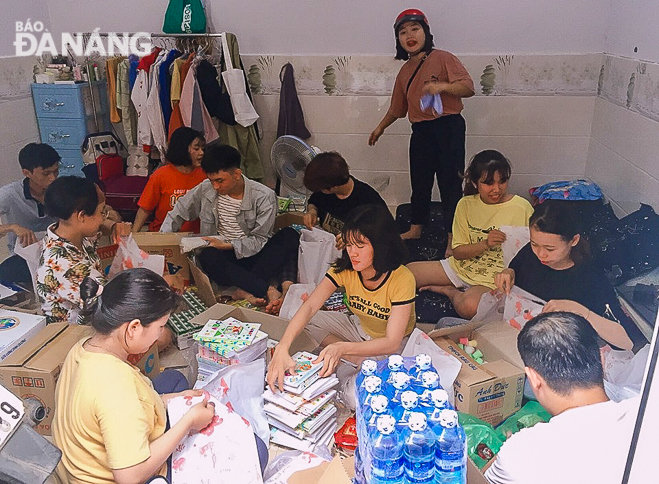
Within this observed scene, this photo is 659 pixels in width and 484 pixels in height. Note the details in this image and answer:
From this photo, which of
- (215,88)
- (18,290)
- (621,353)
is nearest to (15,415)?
(621,353)

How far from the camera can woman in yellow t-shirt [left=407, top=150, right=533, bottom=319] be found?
105 inches

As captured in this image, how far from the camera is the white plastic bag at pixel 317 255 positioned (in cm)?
298

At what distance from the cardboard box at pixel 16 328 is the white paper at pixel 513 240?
201 cm

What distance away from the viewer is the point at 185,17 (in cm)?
411

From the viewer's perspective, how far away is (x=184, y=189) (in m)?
3.37

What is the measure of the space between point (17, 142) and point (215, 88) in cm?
150

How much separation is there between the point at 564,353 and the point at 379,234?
93cm

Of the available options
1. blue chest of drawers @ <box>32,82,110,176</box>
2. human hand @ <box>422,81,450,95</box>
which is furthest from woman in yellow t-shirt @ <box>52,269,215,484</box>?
blue chest of drawers @ <box>32,82,110,176</box>

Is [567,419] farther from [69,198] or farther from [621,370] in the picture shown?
[69,198]

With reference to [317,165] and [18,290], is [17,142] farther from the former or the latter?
[317,165]

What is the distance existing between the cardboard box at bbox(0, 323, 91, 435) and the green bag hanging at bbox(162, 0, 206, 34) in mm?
2762

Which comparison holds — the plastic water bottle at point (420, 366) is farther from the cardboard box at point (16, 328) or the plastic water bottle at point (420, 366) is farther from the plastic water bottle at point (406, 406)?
the cardboard box at point (16, 328)

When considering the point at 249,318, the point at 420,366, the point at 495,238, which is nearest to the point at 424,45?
the point at 495,238

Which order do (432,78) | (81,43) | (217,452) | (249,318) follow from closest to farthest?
(217,452) < (249,318) < (432,78) < (81,43)
